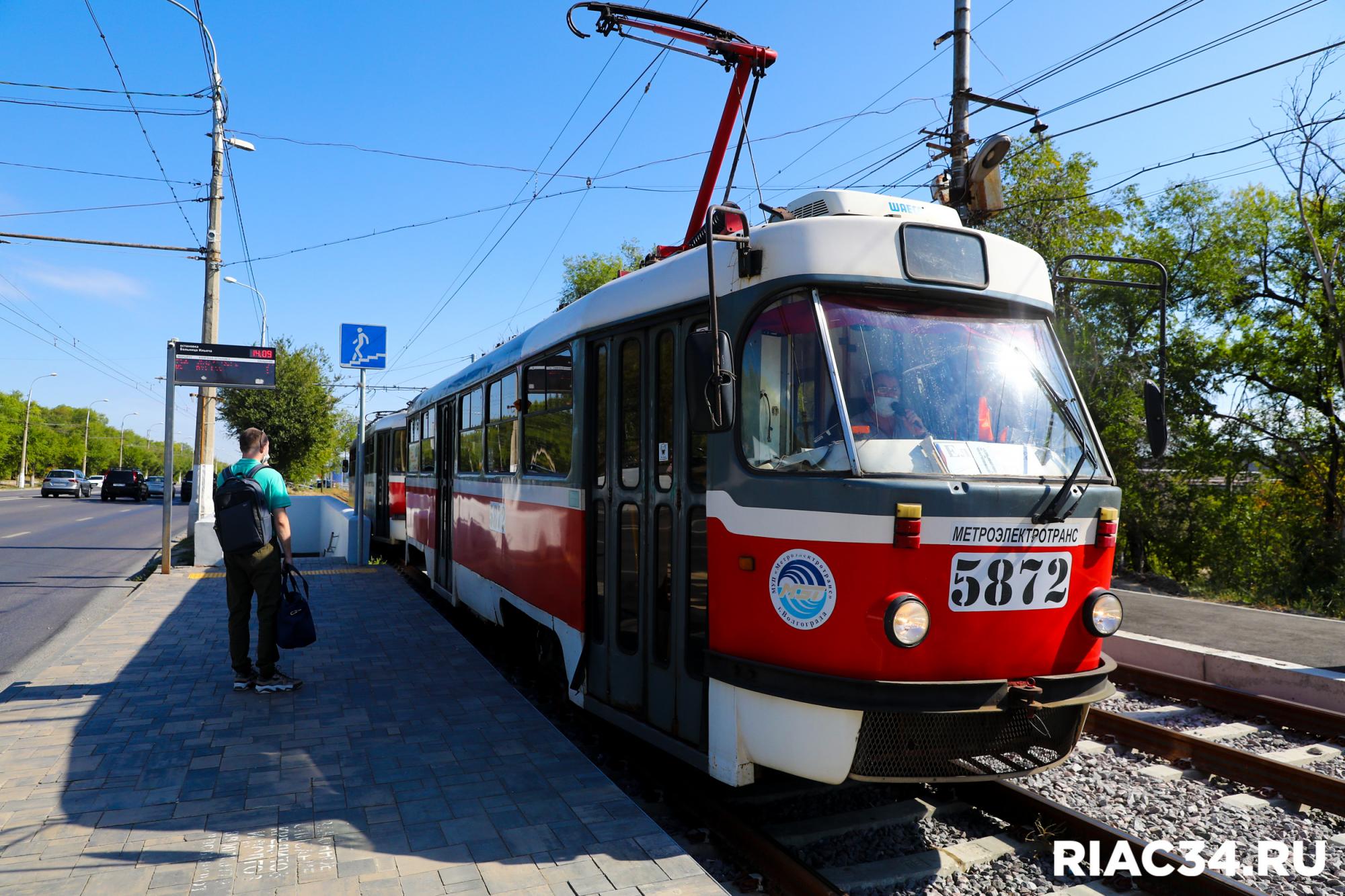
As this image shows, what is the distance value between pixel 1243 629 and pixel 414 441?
34.9ft

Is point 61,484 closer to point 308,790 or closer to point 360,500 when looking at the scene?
point 360,500

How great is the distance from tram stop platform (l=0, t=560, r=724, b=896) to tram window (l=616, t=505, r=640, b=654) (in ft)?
2.56

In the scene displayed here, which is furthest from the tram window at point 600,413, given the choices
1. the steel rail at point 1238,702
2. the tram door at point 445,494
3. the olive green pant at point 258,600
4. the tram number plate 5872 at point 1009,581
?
the tram door at point 445,494

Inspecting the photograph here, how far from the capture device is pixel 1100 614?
407 cm

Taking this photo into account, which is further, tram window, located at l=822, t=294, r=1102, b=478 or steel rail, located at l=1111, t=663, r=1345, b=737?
steel rail, located at l=1111, t=663, r=1345, b=737

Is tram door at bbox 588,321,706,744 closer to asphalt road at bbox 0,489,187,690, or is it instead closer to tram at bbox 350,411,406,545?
asphalt road at bbox 0,489,187,690

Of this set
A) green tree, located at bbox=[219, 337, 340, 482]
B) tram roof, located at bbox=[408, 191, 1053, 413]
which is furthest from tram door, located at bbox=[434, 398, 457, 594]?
green tree, located at bbox=[219, 337, 340, 482]

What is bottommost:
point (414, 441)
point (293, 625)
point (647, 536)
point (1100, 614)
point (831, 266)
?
point (293, 625)

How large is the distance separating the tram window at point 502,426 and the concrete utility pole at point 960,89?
834 cm

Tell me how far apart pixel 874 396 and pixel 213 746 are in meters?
4.49

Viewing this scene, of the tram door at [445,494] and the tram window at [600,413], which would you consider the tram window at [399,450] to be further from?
the tram window at [600,413]

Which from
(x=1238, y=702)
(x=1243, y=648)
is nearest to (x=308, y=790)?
(x=1238, y=702)

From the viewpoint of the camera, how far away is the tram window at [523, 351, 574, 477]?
586cm

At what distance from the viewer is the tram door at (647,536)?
4.50m
